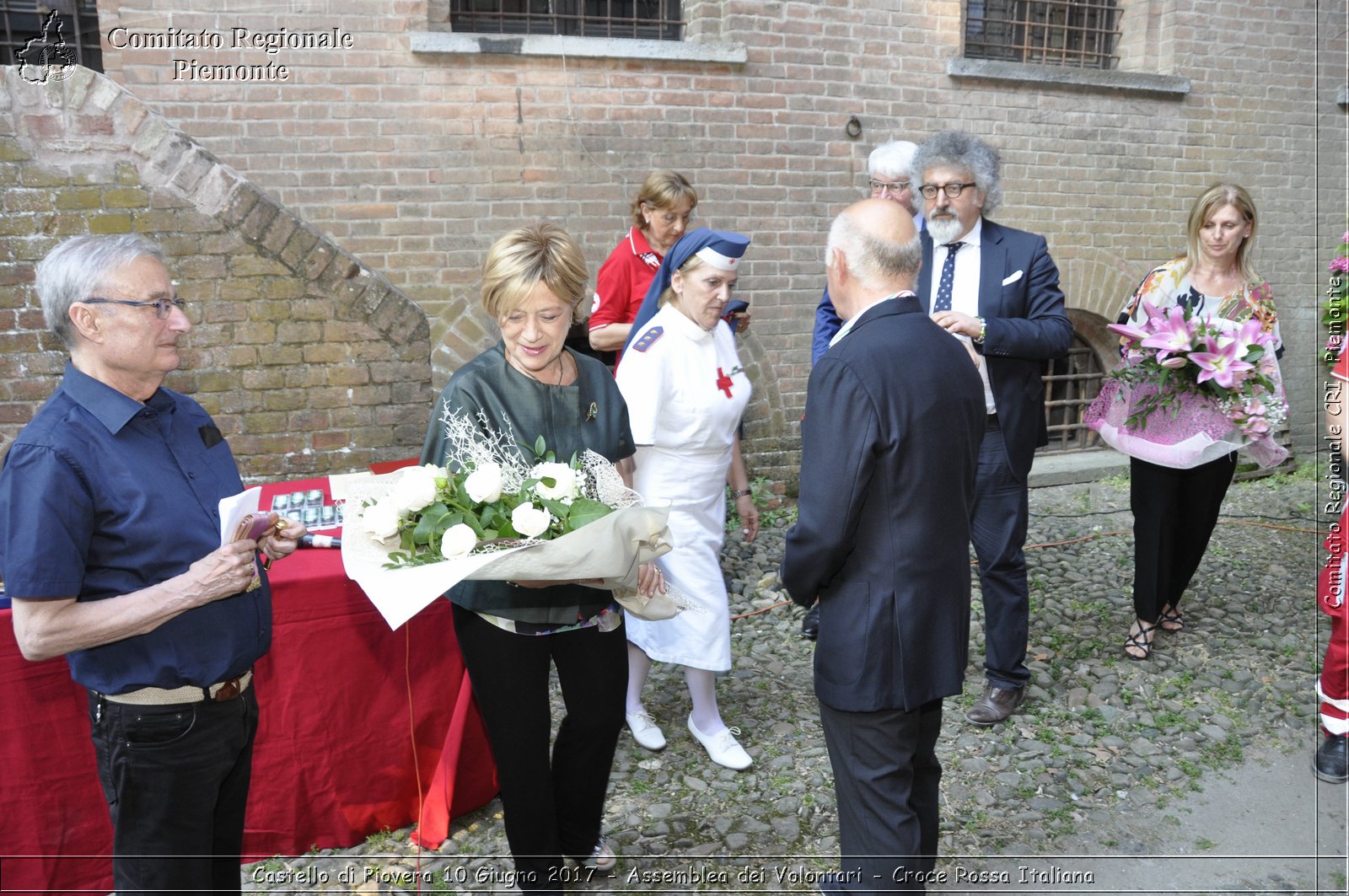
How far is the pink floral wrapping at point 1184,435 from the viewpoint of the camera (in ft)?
14.7

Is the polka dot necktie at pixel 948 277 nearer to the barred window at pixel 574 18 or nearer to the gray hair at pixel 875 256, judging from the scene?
the gray hair at pixel 875 256

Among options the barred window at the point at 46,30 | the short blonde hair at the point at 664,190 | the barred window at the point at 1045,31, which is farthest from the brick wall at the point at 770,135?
the short blonde hair at the point at 664,190

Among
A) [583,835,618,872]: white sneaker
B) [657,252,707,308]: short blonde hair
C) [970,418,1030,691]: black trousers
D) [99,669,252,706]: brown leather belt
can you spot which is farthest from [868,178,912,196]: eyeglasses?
[99,669,252,706]: brown leather belt

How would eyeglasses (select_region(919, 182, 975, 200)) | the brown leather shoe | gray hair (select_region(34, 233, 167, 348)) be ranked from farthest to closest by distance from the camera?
the brown leather shoe < eyeglasses (select_region(919, 182, 975, 200)) < gray hair (select_region(34, 233, 167, 348))

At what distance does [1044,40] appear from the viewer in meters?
8.15

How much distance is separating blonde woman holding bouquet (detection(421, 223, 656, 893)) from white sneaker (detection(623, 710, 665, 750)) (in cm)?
105

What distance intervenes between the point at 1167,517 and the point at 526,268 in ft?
12.1

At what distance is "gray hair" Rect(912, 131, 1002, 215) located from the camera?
399cm

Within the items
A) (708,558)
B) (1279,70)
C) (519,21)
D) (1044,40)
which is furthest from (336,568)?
(1279,70)

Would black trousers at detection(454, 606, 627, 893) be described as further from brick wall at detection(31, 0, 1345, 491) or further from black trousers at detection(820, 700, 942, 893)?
brick wall at detection(31, 0, 1345, 491)

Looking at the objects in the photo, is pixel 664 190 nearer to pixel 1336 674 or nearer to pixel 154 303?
pixel 154 303

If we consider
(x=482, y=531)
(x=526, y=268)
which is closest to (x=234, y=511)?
(x=482, y=531)

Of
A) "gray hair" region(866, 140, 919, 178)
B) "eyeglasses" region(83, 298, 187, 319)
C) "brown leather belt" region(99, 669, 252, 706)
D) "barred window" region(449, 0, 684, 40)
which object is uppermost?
"barred window" region(449, 0, 684, 40)

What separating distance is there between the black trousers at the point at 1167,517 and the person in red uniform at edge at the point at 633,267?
102 inches
